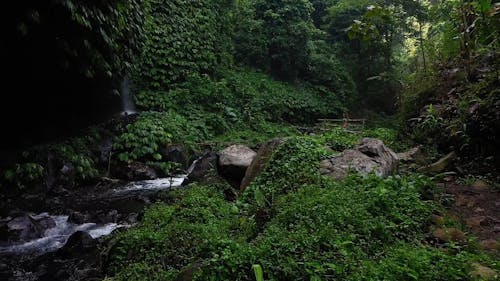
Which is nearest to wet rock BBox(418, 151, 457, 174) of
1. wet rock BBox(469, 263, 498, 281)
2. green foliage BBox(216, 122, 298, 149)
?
wet rock BBox(469, 263, 498, 281)

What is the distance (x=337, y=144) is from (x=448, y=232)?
3042mm

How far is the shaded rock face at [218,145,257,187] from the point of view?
6934 mm

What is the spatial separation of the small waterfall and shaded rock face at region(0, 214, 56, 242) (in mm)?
7259

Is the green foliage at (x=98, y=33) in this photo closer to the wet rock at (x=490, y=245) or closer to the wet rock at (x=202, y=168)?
the wet rock at (x=202, y=168)

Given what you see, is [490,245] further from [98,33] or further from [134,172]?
[134,172]

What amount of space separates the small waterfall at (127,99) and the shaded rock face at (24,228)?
7259 mm

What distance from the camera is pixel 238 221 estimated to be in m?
4.31

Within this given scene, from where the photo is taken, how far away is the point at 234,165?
6957mm

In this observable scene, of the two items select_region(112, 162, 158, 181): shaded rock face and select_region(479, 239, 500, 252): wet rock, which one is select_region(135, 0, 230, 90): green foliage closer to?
select_region(112, 162, 158, 181): shaded rock face

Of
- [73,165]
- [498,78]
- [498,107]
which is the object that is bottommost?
[73,165]

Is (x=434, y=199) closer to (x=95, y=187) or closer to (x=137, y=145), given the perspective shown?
(x=95, y=187)

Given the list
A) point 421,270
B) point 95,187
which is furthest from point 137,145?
point 421,270

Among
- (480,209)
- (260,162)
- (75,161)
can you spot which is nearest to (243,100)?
(75,161)

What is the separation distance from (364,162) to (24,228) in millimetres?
5431
